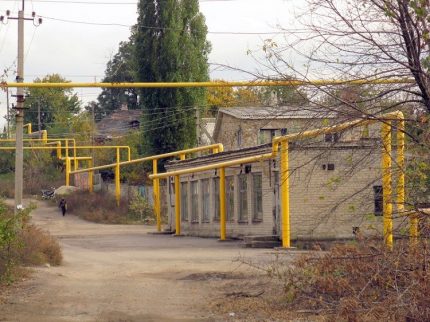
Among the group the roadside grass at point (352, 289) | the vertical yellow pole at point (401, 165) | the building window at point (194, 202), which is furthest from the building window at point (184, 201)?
the vertical yellow pole at point (401, 165)

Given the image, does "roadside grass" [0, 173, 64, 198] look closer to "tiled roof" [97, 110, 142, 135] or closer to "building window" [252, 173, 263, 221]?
"tiled roof" [97, 110, 142, 135]

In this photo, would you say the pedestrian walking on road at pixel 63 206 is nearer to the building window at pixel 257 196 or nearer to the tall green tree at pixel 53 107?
the tall green tree at pixel 53 107

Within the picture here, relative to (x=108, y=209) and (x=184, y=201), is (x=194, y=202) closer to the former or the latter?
(x=184, y=201)

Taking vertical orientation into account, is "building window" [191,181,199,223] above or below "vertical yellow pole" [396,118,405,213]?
below

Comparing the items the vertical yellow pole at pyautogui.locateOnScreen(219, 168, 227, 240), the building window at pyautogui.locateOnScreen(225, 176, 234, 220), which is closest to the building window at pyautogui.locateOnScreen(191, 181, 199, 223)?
the building window at pyautogui.locateOnScreen(225, 176, 234, 220)

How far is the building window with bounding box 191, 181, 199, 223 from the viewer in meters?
37.2

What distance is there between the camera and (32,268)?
1998 cm

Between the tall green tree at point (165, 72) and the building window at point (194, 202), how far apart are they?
898cm

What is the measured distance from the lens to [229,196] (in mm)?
32688

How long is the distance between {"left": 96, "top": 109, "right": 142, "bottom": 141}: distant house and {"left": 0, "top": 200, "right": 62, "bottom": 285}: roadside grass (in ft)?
188

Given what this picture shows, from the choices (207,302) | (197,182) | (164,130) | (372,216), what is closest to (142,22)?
(164,130)

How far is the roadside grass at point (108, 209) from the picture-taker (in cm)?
5219

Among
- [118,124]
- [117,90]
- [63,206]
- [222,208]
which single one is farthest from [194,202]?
[117,90]

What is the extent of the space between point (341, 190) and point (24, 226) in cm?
744
